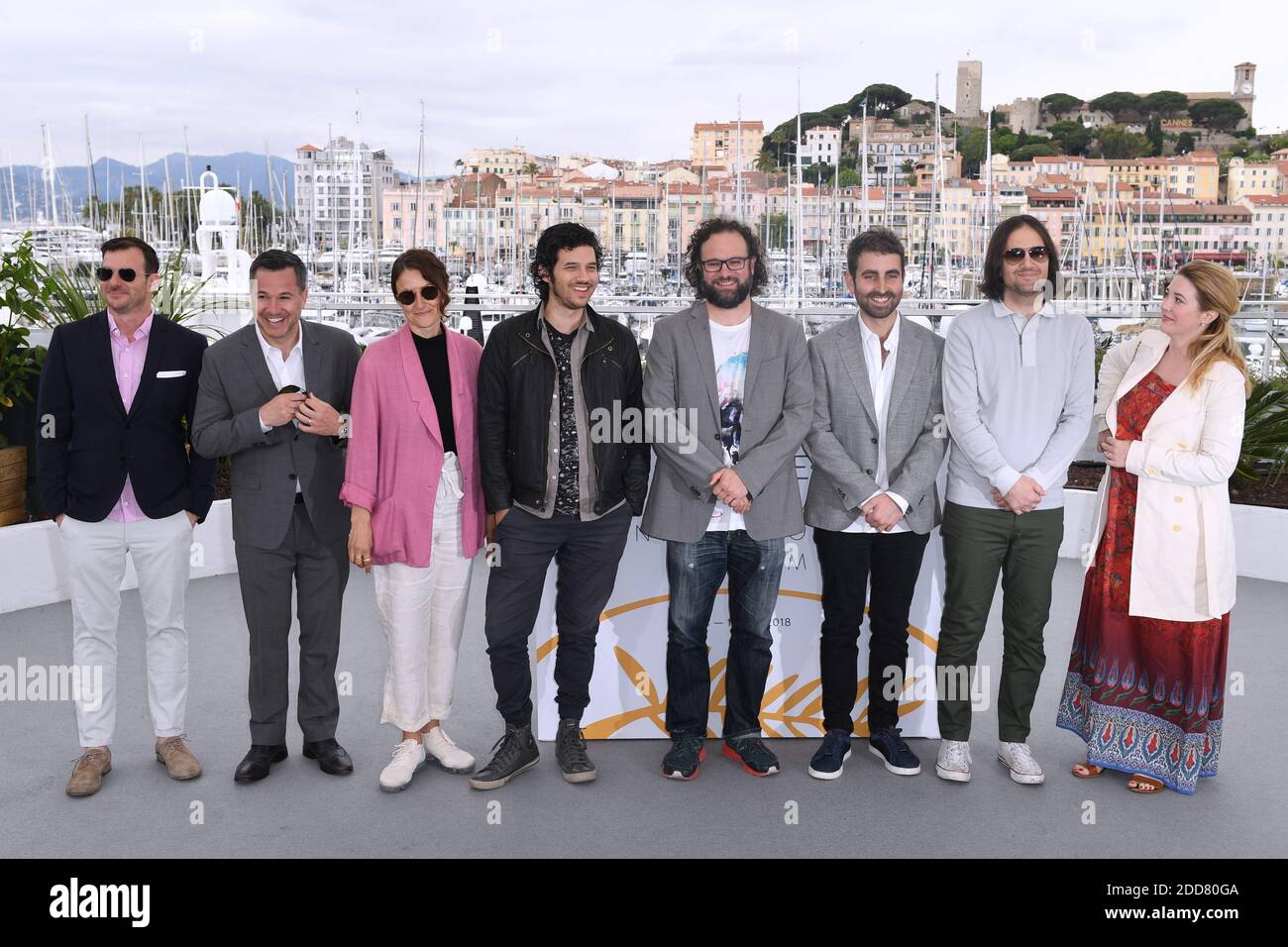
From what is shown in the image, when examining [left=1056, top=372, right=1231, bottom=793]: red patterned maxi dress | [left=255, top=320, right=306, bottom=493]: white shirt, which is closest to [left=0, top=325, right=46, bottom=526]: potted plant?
[left=255, top=320, right=306, bottom=493]: white shirt

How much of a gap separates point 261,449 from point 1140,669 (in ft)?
8.87

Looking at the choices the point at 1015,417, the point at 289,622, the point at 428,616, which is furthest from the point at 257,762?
the point at 1015,417

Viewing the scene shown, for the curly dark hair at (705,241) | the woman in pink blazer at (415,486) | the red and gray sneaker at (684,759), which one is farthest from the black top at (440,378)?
the red and gray sneaker at (684,759)

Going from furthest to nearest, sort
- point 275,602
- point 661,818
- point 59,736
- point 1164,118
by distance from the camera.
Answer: point 1164,118 < point 59,736 < point 275,602 < point 661,818

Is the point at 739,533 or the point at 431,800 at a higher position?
the point at 739,533

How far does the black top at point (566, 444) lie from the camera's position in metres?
3.01

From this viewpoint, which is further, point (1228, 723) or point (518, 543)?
point (1228, 723)

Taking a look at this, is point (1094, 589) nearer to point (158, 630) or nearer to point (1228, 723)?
point (1228, 723)

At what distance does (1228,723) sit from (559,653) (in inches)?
93.9

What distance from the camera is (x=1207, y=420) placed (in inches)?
117

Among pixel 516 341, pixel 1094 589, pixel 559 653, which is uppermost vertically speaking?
pixel 516 341

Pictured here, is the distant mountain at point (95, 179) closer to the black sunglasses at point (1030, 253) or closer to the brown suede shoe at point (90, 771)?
the brown suede shoe at point (90, 771)

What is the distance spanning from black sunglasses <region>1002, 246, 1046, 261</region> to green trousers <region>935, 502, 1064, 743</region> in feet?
2.43

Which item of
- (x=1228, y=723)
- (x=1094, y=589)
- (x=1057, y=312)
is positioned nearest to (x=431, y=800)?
(x=1094, y=589)
